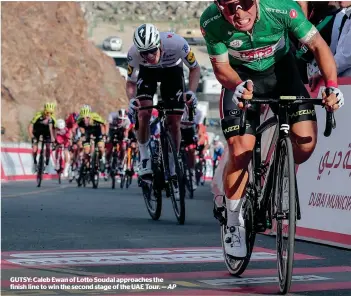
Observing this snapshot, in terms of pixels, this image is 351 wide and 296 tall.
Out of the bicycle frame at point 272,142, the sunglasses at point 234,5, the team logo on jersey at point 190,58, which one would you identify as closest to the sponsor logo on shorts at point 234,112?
the bicycle frame at point 272,142

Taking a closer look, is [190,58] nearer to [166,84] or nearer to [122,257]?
[166,84]

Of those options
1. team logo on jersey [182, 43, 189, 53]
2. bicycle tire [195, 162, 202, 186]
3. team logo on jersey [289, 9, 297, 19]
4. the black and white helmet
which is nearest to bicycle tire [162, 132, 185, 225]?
team logo on jersey [182, 43, 189, 53]

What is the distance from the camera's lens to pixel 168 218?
13227 millimetres

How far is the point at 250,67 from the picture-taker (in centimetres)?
730

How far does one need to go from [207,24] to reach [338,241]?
10.2 feet

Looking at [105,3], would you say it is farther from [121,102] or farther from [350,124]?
[350,124]

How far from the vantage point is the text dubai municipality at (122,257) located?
799 centimetres

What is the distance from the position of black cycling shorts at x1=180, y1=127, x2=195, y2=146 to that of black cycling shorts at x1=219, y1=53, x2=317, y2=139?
1374cm

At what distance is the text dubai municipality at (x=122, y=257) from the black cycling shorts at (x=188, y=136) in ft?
39.9

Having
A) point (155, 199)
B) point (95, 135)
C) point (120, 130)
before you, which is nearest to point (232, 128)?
Answer: point (155, 199)

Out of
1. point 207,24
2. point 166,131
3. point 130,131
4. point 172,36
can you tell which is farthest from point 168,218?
point 130,131

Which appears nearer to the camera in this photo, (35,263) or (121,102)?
(35,263)

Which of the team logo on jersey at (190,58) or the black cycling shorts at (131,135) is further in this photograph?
the black cycling shorts at (131,135)

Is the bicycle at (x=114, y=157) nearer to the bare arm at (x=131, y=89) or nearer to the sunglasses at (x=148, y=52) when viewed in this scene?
the bare arm at (x=131, y=89)
